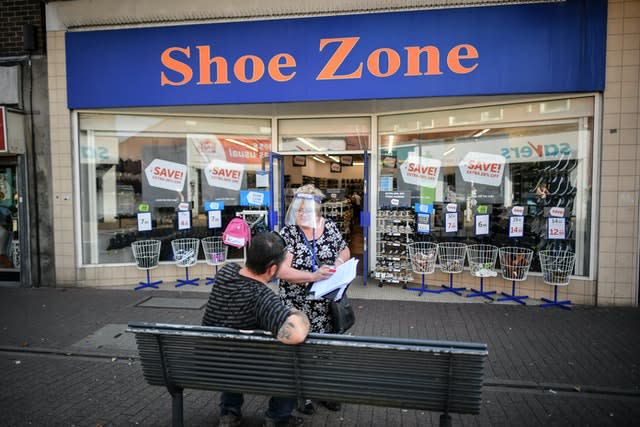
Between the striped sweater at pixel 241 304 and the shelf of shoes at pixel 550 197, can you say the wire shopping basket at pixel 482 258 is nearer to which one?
the shelf of shoes at pixel 550 197

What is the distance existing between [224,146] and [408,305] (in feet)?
16.4

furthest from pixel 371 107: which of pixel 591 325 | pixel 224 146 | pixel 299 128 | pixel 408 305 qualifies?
pixel 591 325

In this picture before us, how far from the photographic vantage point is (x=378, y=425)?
3557mm

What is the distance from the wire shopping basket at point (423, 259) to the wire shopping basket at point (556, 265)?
1.76m

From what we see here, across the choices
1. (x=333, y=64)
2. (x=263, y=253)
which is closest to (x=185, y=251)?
(x=333, y=64)

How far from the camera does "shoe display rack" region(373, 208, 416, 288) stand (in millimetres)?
7938

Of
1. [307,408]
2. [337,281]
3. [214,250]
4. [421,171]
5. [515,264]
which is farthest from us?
[214,250]

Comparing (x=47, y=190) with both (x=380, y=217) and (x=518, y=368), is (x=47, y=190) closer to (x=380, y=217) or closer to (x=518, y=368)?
(x=380, y=217)

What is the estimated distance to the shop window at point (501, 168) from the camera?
7082 mm

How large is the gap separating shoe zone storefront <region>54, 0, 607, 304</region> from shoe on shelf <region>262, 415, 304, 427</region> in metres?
4.74

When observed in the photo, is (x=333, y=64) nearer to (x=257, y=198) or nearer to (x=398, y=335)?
(x=257, y=198)

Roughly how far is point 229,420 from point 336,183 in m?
12.9

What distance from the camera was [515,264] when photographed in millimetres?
7074

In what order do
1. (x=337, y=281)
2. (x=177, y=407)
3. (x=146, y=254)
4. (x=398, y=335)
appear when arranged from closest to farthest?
(x=177, y=407) → (x=337, y=281) → (x=398, y=335) → (x=146, y=254)
